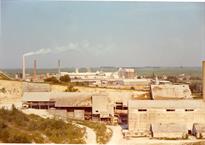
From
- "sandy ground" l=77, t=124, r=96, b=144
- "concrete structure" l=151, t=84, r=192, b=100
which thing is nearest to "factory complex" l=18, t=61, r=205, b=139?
"concrete structure" l=151, t=84, r=192, b=100

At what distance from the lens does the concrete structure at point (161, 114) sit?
23.4 feet

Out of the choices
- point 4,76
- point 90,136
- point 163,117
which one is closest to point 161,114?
point 163,117

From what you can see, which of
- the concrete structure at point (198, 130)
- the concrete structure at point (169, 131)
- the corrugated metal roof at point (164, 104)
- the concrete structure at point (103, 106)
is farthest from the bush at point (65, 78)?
the concrete structure at point (198, 130)

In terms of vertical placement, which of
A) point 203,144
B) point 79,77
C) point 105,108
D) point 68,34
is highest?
point 68,34

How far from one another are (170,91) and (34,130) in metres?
2.16

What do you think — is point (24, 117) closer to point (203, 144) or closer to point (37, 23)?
point (37, 23)

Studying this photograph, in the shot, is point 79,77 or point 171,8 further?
point 79,77

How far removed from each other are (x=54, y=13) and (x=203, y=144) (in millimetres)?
2868

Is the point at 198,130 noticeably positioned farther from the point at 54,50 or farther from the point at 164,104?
the point at 54,50

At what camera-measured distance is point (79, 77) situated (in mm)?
7117

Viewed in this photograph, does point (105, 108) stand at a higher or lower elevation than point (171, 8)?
lower

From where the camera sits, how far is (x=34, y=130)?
6.84 metres

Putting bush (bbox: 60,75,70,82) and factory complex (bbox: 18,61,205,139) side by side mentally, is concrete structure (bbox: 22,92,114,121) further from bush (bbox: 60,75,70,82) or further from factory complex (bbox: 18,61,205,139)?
bush (bbox: 60,75,70,82)

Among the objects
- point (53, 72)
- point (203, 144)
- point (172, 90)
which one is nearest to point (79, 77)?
point (53, 72)
